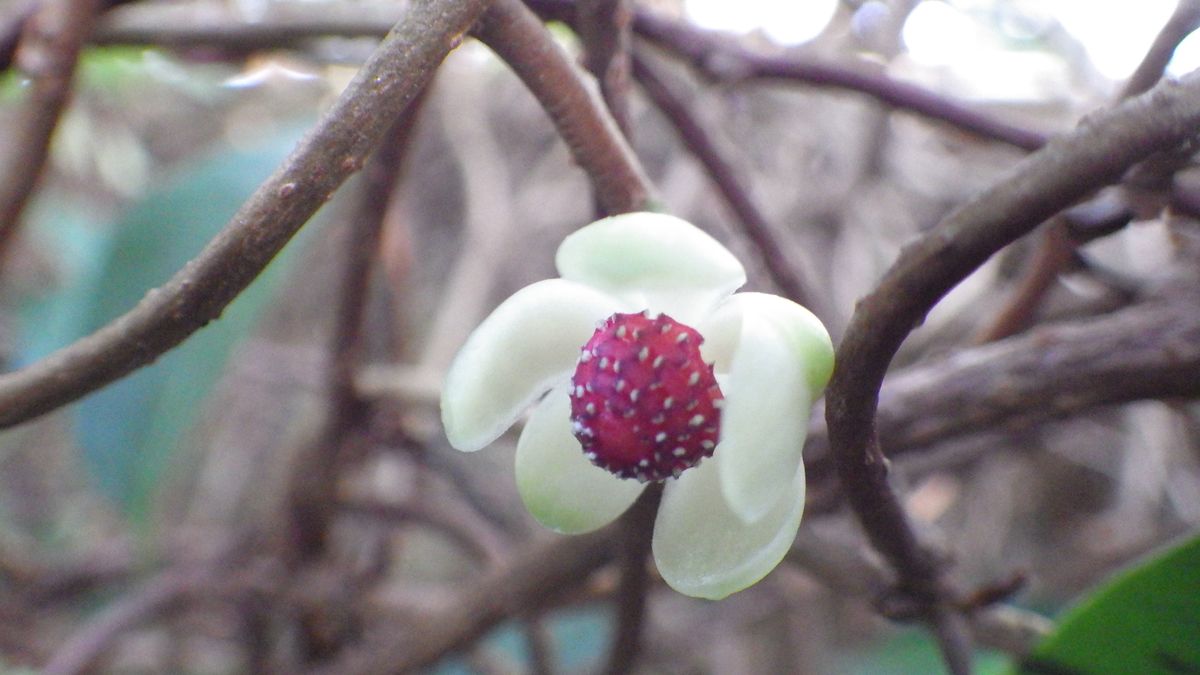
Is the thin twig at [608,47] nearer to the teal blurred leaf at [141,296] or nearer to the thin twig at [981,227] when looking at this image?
the thin twig at [981,227]

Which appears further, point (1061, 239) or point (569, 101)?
point (1061, 239)

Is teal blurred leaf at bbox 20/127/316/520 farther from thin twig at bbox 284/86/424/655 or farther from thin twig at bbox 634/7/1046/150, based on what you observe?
thin twig at bbox 634/7/1046/150

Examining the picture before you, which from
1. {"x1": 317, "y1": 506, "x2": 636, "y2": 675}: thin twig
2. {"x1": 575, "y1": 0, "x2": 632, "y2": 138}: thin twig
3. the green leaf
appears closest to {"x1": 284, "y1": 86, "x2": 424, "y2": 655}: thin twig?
{"x1": 317, "y1": 506, "x2": 636, "y2": 675}: thin twig

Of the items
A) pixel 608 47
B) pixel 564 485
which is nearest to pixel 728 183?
pixel 608 47

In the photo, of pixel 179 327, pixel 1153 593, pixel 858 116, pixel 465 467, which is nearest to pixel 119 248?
A: pixel 465 467

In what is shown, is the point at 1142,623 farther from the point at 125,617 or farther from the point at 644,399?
the point at 125,617

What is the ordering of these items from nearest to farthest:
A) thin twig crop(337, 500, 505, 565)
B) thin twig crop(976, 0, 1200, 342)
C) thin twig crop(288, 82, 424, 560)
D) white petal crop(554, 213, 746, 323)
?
1. white petal crop(554, 213, 746, 323)
2. thin twig crop(976, 0, 1200, 342)
3. thin twig crop(288, 82, 424, 560)
4. thin twig crop(337, 500, 505, 565)

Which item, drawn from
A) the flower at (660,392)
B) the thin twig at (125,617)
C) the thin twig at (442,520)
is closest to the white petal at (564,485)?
the flower at (660,392)

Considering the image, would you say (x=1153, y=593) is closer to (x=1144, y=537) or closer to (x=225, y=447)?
(x=1144, y=537)
